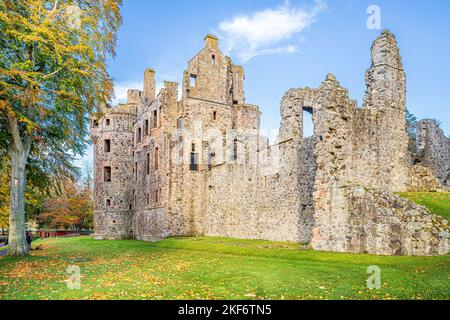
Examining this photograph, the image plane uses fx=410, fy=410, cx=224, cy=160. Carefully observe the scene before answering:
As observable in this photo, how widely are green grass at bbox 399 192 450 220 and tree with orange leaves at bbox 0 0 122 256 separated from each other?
1413cm

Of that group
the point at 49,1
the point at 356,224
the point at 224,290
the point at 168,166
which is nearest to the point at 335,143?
the point at 356,224

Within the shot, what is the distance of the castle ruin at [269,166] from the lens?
14.8 meters

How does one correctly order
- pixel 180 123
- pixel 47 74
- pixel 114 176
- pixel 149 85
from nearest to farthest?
1. pixel 47 74
2. pixel 180 123
3. pixel 114 176
4. pixel 149 85

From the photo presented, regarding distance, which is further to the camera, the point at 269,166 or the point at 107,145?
the point at 107,145

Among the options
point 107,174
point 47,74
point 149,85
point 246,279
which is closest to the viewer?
point 246,279

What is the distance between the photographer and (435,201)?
49.9ft

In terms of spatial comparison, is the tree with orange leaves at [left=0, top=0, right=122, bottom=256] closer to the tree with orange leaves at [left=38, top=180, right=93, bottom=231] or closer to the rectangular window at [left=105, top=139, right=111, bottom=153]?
the rectangular window at [left=105, top=139, right=111, bottom=153]

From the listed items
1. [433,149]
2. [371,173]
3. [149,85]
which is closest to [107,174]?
[149,85]

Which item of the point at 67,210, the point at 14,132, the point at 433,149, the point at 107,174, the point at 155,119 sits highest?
the point at 155,119

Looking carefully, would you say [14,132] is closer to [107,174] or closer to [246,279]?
[246,279]

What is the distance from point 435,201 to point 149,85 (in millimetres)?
30685
